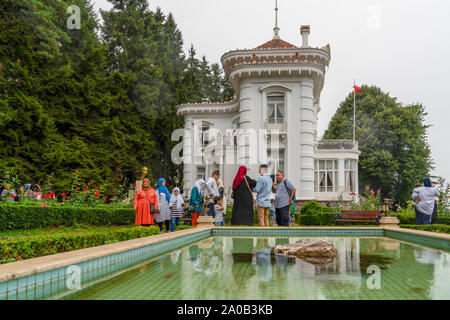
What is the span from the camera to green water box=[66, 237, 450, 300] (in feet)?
11.6

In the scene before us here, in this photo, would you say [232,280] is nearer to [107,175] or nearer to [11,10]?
[107,175]

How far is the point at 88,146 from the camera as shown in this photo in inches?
956

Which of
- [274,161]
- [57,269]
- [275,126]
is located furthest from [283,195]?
[275,126]

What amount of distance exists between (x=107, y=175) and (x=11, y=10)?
11015mm

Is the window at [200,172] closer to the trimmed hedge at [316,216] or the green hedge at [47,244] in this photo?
the trimmed hedge at [316,216]

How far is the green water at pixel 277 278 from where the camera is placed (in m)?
3.54

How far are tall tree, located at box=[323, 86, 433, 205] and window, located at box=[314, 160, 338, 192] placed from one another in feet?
33.7

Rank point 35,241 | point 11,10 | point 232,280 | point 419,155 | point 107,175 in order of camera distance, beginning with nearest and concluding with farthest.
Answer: point 232,280
point 35,241
point 11,10
point 107,175
point 419,155

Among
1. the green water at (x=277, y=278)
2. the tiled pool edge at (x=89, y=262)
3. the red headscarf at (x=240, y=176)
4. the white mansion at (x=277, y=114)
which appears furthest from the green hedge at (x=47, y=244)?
the white mansion at (x=277, y=114)

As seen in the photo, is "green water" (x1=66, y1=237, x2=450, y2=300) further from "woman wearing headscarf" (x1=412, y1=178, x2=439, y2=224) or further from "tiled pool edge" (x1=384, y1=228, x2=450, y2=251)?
"woman wearing headscarf" (x1=412, y1=178, x2=439, y2=224)

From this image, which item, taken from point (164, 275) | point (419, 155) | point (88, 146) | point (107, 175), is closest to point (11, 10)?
point (88, 146)

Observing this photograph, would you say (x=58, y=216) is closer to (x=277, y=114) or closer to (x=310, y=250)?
(x=310, y=250)

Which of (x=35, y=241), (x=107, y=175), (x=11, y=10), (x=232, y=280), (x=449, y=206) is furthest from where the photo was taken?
(x=107, y=175)

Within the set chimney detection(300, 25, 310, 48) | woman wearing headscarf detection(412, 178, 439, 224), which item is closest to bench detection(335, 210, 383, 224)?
woman wearing headscarf detection(412, 178, 439, 224)
